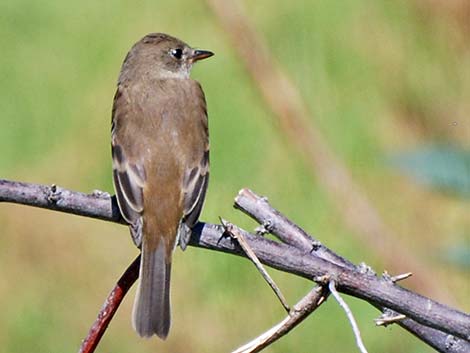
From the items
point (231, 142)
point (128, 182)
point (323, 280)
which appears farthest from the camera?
point (231, 142)

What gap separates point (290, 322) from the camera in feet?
7.80

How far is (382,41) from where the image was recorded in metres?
8.09

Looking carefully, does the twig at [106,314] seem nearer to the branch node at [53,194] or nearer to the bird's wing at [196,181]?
the branch node at [53,194]

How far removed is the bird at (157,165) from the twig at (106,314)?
92 centimetres

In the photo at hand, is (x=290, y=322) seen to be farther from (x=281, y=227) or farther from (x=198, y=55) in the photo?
(x=198, y=55)

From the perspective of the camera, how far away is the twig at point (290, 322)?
2.37 metres

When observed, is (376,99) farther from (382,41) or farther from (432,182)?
(432,182)

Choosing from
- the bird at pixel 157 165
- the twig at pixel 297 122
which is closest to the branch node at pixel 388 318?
the bird at pixel 157 165

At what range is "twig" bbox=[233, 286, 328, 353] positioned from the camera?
2.37 metres

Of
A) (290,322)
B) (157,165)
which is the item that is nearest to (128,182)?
(157,165)

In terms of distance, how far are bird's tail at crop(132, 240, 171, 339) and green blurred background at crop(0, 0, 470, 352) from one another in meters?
1.75

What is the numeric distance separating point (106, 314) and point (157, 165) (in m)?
1.94

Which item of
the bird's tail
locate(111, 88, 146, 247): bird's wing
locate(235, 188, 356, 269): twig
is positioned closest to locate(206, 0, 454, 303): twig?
locate(111, 88, 146, 247): bird's wing

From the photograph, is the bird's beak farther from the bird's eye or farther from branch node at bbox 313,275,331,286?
branch node at bbox 313,275,331,286
